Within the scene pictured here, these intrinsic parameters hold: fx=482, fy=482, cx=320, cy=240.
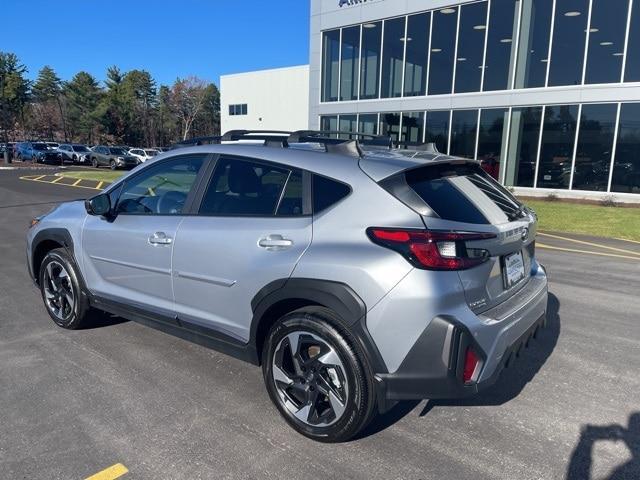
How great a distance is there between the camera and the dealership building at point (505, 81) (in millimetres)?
17844

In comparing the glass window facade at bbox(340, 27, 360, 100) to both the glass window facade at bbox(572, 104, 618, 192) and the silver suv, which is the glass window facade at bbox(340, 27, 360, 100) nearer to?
the glass window facade at bbox(572, 104, 618, 192)

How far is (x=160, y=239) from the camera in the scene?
11.4ft

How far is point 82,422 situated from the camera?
2.95 metres

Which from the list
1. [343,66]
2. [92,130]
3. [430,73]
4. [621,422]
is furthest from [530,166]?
[92,130]

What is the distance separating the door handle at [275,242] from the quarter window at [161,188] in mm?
879

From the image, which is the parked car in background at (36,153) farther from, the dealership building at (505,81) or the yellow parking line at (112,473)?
the yellow parking line at (112,473)

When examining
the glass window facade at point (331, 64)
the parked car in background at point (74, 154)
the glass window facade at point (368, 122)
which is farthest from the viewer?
the parked car in background at point (74, 154)

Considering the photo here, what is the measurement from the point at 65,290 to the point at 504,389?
380 centimetres

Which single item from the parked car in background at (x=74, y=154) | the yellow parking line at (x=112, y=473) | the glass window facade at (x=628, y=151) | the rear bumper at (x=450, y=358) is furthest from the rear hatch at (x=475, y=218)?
the parked car in background at (x=74, y=154)

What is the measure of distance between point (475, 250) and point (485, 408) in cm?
127

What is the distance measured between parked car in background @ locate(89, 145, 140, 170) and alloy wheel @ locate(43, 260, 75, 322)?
1250 inches

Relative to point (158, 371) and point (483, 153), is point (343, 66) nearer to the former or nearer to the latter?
point (483, 153)

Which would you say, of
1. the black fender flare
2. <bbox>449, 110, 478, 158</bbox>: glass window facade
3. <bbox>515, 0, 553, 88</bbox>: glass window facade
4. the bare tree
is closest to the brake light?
the black fender flare

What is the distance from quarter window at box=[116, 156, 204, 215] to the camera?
356 centimetres
